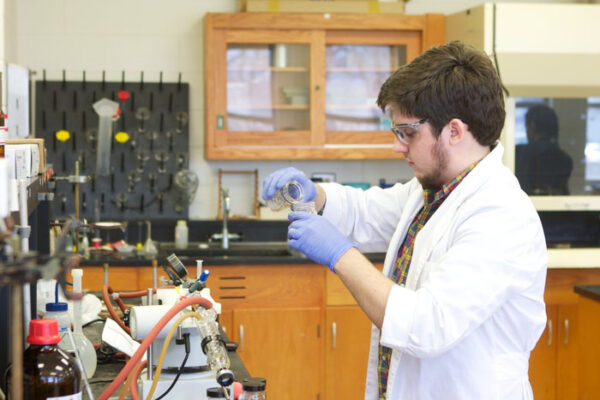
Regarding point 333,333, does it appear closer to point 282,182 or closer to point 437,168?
point 282,182

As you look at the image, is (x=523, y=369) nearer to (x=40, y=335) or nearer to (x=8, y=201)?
(x=40, y=335)

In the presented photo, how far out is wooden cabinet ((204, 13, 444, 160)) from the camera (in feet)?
14.5

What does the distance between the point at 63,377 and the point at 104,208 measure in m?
3.47

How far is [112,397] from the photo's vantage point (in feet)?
5.46

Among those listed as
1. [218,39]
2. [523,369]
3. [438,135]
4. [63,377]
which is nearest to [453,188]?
[438,135]

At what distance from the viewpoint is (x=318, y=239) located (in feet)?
6.07

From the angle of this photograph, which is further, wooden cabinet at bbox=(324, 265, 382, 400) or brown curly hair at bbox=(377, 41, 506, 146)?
wooden cabinet at bbox=(324, 265, 382, 400)

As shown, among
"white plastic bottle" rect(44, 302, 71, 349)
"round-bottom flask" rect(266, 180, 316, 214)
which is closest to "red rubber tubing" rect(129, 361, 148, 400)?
"white plastic bottle" rect(44, 302, 71, 349)

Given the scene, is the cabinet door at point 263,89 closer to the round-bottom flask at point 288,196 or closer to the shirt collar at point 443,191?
the round-bottom flask at point 288,196

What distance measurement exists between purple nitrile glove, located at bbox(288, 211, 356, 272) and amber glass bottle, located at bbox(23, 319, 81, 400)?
735mm

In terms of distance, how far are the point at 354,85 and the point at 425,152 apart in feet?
9.05

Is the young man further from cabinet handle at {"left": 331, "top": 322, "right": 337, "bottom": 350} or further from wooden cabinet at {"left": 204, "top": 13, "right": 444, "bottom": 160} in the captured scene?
wooden cabinet at {"left": 204, "top": 13, "right": 444, "bottom": 160}

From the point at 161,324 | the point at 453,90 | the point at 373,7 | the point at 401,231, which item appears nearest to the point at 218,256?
the point at 373,7

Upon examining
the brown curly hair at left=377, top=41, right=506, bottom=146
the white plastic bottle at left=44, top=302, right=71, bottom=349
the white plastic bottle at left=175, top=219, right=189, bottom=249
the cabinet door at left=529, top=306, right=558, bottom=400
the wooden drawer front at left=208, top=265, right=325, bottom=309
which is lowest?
the cabinet door at left=529, top=306, right=558, bottom=400
